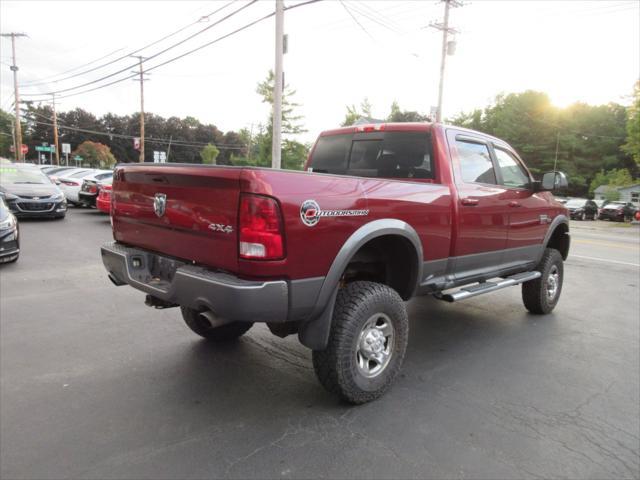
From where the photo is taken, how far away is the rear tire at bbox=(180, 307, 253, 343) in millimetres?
4102

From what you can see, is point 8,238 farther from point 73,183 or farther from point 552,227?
point 73,183

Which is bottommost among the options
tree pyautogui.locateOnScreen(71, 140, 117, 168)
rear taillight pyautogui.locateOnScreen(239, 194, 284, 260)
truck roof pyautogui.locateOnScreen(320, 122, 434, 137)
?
rear taillight pyautogui.locateOnScreen(239, 194, 284, 260)

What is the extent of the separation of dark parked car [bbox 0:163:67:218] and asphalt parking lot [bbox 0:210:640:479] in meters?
8.40

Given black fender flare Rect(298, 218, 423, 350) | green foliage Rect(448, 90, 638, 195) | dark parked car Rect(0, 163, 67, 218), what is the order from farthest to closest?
green foliage Rect(448, 90, 638, 195) < dark parked car Rect(0, 163, 67, 218) < black fender flare Rect(298, 218, 423, 350)

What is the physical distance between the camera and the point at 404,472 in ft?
8.00

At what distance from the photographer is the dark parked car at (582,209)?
34.0 metres

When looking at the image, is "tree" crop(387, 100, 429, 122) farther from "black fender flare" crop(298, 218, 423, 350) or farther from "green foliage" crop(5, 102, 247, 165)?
"black fender flare" crop(298, 218, 423, 350)

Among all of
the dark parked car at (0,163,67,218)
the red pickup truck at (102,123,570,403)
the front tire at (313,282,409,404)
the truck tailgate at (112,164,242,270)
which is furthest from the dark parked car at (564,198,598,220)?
the truck tailgate at (112,164,242,270)

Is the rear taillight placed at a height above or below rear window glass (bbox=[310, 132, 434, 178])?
below

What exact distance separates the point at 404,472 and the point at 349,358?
749mm

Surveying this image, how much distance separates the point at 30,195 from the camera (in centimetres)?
1261

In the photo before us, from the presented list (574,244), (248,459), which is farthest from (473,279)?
(574,244)

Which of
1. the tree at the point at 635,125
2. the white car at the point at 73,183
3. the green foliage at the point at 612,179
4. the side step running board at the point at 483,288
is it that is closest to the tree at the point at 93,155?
the white car at the point at 73,183

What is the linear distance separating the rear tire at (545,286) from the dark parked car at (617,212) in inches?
1341
